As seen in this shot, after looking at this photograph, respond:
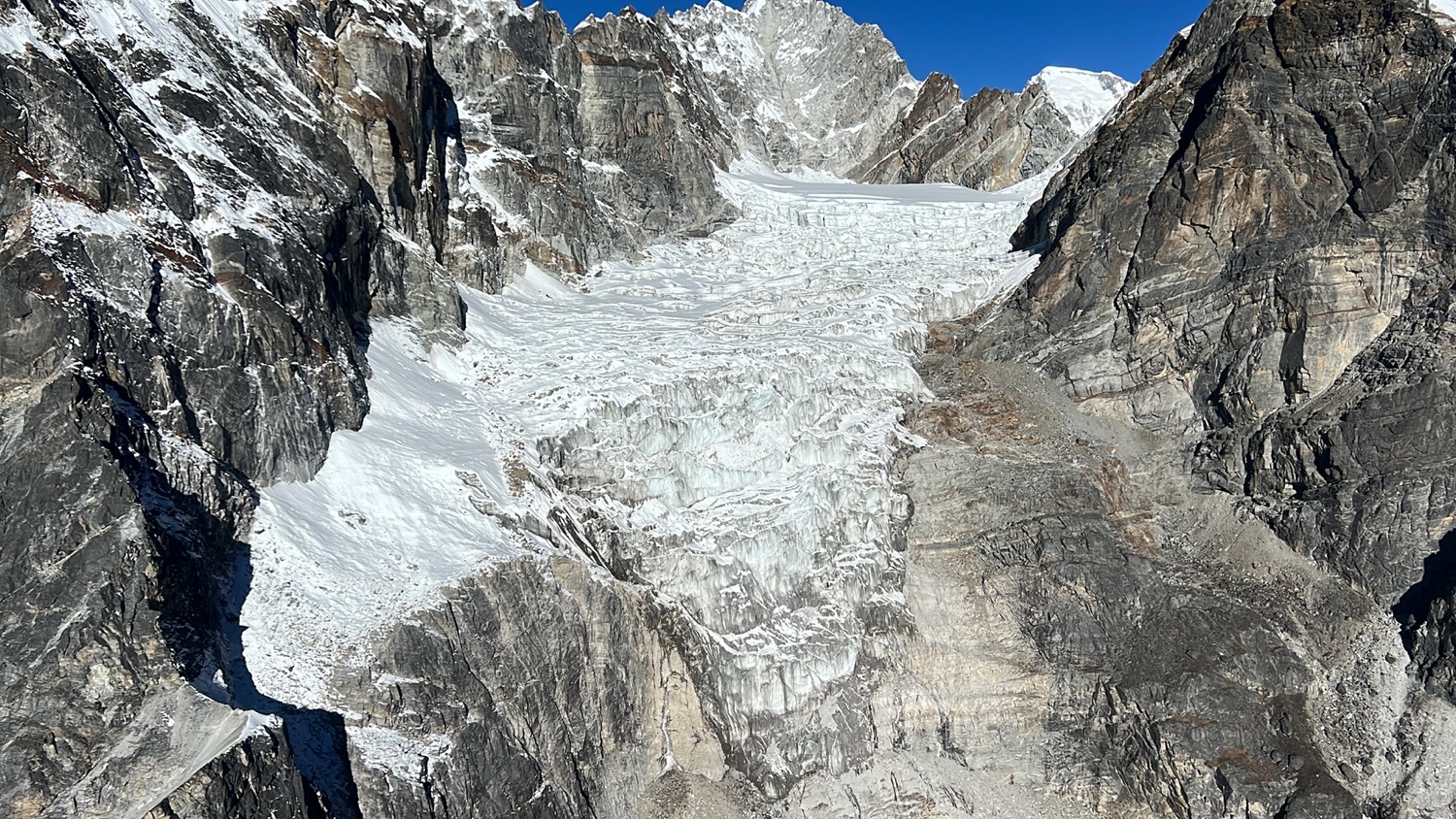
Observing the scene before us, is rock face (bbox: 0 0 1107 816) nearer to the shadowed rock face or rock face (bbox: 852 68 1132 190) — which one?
the shadowed rock face

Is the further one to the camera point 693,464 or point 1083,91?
point 1083,91

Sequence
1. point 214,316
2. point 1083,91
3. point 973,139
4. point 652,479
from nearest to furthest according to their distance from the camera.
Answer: point 214,316
point 652,479
point 973,139
point 1083,91

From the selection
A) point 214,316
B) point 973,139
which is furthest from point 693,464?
point 973,139

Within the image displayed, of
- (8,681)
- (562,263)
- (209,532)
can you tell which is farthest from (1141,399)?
(8,681)

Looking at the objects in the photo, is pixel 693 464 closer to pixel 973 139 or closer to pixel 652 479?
pixel 652 479

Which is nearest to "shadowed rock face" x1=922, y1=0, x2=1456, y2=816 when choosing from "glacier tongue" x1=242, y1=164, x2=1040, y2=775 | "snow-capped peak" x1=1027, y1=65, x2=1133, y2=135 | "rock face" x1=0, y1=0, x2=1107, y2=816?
"glacier tongue" x1=242, y1=164, x2=1040, y2=775

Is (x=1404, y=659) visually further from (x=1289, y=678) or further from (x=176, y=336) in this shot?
(x=176, y=336)
